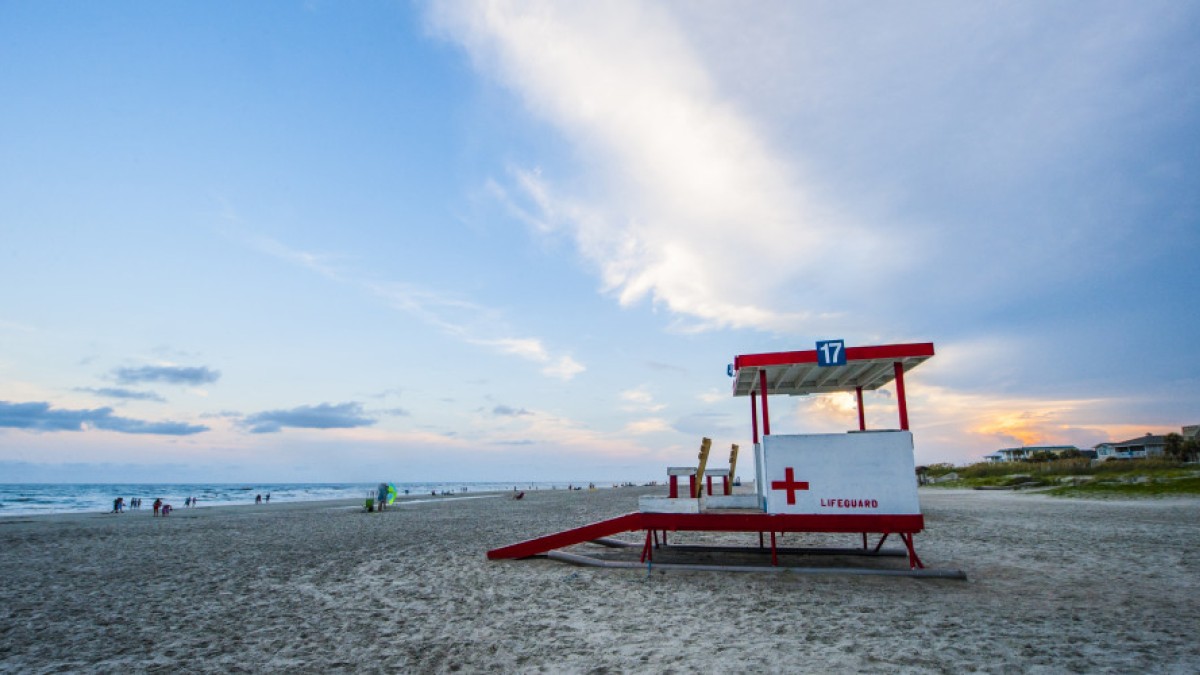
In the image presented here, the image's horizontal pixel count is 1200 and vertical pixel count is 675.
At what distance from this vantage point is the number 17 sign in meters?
10.3

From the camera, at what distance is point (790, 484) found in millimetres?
10047

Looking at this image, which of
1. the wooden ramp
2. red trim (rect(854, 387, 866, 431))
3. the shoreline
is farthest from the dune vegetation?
the shoreline

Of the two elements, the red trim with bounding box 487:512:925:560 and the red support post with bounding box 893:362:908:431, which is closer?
the red trim with bounding box 487:512:925:560

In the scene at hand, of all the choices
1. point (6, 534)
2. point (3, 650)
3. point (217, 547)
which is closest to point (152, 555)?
point (217, 547)

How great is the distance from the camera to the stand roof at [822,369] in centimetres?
1027

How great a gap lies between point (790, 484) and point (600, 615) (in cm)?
425

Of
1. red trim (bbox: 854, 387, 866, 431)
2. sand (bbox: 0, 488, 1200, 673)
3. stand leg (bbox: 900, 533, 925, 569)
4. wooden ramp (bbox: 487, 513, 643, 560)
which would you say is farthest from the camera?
red trim (bbox: 854, 387, 866, 431)

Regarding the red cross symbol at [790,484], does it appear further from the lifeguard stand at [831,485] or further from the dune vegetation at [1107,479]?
the dune vegetation at [1107,479]

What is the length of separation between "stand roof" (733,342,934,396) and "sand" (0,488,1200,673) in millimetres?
3829

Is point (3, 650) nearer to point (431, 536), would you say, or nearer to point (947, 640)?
point (947, 640)

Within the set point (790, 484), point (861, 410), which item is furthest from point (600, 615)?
point (861, 410)

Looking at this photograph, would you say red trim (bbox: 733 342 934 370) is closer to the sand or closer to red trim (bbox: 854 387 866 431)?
red trim (bbox: 854 387 866 431)

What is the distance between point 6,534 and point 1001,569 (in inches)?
1357

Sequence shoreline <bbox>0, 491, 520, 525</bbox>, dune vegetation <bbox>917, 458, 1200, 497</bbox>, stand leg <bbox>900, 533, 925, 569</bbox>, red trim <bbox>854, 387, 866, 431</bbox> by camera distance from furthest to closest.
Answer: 1. shoreline <bbox>0, 491, 520, 525</bbox>
2. dune vegetation <bbox>917, 458, 1200, 497</bbox>
3. red trim <bbox>854, 387, 866, 431</bbox>
4. stand leg <bbox>900, 533, 925, 569</bbox>
